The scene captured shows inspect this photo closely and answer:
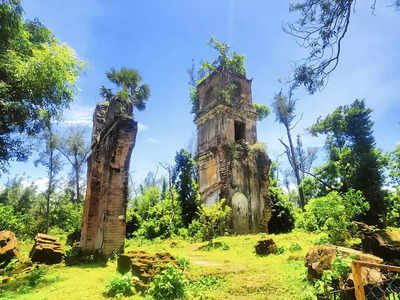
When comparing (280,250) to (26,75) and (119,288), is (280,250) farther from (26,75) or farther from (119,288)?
(26,75)

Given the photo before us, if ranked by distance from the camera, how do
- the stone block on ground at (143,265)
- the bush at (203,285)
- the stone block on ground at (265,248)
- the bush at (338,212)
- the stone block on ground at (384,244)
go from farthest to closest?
1. the stone block on ground at (265,248)
2. the bush at (338,212)
3. the stone block on ground at (384,244)
4. the stone block on ground at (143,265)
5. the bush at (203,285)

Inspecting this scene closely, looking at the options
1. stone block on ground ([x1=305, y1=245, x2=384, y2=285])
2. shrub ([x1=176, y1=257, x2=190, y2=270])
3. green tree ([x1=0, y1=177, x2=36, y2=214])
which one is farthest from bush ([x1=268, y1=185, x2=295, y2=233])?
green tree ([x1=0, y1=177, x2=36, y2=214])

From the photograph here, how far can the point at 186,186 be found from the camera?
22.0 m

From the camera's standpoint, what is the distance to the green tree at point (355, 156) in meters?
19.0

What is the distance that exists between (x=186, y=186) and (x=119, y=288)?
1696 cm

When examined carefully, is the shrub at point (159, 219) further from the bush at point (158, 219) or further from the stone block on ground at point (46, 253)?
the stone block on ground at point (46, 253)

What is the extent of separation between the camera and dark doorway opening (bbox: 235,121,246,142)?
787 inches

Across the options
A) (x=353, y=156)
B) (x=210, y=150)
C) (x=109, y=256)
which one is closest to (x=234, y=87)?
(x=210, y=150)

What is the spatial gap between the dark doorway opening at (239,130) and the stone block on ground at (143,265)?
14554 millimetres

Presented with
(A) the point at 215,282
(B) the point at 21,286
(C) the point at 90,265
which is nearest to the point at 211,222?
(C) the point at 90,265

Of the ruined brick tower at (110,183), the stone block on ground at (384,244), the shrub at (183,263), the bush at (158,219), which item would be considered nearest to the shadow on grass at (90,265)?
the ruined brick tower at (110,183)

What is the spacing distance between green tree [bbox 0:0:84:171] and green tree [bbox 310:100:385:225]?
20296 mm

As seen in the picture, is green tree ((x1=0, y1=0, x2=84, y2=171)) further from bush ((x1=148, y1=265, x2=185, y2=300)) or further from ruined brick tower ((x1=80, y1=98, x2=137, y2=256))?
bush ((x1=148, y1=265, x2=185, y2=300))

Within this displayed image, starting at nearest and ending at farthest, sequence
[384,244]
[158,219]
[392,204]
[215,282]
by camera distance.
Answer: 1. [215,282]
2. [384,244]
3. [392,204]
4. [158,219]
